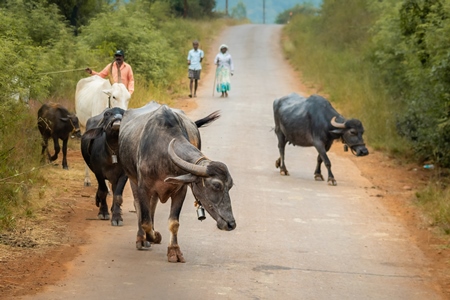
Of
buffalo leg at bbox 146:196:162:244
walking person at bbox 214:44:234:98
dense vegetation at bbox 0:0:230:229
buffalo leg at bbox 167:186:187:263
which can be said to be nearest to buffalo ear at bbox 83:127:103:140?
dense vegetation at bbox 0:0:230:229

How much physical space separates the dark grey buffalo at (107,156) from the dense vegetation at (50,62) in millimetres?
821

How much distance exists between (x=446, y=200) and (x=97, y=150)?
532 cm

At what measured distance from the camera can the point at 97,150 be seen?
11.1 metres

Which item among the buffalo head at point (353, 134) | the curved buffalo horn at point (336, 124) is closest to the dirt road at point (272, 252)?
the buffalo head at point (353, 134)

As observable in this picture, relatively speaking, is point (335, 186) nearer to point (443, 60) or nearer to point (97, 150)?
point (443, 60)

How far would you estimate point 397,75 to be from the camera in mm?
24609

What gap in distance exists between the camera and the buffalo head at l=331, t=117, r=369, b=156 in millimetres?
15047

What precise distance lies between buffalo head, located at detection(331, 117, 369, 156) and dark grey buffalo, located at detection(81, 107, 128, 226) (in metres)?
5.39

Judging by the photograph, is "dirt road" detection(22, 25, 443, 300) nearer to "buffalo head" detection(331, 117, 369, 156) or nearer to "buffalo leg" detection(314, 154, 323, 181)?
"buffalo leg" detection(314, 154, 323, 181)

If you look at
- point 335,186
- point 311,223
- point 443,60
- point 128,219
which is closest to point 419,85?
point 443,60

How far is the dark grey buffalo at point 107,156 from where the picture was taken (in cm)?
1074

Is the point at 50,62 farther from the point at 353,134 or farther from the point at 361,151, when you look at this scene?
the point at 361,151

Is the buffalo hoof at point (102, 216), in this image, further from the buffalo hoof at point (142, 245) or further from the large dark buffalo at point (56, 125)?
the large dark buffalo at point (56, 125)

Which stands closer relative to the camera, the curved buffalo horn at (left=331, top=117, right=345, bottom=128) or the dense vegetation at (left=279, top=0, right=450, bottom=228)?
the curved buffalo horn at (left=331, top=117, right=345, bottom=128)
